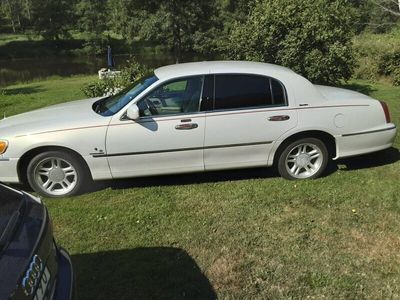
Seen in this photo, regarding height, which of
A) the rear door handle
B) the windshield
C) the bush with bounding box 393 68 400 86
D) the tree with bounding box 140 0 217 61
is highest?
the windshield

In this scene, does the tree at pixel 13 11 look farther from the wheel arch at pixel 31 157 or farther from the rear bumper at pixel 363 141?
the rear bumper at pixel 363 141

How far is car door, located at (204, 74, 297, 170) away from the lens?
5.67m

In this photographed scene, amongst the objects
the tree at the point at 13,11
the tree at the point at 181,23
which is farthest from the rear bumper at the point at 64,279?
the tree at the point at 13,11

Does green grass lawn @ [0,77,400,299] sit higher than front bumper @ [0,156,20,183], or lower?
lower

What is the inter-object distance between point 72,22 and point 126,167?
63.8m

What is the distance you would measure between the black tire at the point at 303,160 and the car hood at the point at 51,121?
7.35ft

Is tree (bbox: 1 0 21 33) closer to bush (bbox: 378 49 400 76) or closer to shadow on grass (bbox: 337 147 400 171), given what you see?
bush (bbox: 378 49 400 76)

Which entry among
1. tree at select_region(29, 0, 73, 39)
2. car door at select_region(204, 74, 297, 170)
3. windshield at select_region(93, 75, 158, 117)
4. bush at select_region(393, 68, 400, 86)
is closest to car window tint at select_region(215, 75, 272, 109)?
car door at select_region(204, 74, 297, 170)

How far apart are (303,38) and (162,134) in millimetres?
7381

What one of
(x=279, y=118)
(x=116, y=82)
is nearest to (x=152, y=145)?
(x=279, y=118)

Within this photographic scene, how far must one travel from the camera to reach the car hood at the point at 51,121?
18.1ft

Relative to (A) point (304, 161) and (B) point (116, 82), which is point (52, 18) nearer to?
(B) point (116, 82)

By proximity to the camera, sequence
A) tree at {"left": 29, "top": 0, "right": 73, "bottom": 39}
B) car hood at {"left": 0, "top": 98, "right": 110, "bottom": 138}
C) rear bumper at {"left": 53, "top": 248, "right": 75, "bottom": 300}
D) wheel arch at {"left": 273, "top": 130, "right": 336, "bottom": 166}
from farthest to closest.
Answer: tree at {"left": 29, "top": 0, "right": 73, "bottom": 39} → wheel arch at {"left": 273, "top": 130, "right": 336, "bottom": 166} → car hood at {"left": 0, "top": 98, "right": 110, "bottom": 138} → rear bumper at {"left": 53, "top": 248, "right": 75, "bottom": 300}

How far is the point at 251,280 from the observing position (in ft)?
12.8
